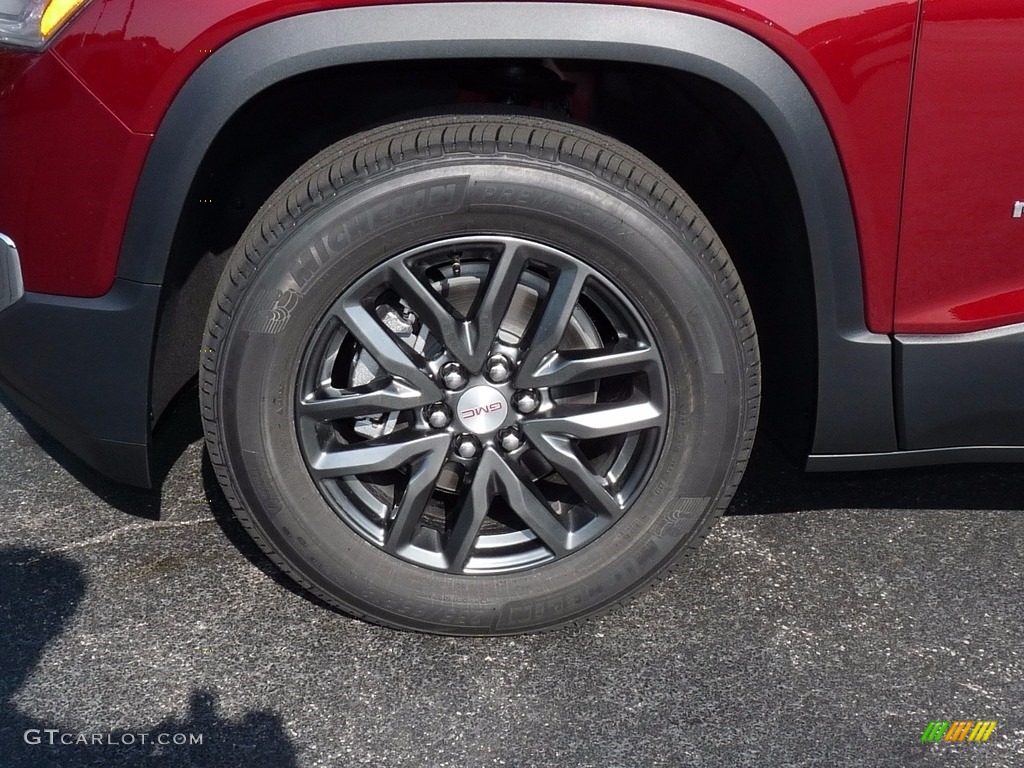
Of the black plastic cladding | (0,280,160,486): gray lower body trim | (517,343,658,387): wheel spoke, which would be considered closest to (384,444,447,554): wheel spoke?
(517,343,658,387): wheel spoke

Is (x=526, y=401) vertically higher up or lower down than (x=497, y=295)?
lower down

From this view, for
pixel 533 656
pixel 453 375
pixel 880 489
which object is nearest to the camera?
pixel 453 375

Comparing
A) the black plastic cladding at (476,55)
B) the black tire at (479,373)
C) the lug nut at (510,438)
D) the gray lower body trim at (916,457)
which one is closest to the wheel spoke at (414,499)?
the black tire at (479,373)

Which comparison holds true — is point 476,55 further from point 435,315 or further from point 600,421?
point 600,421

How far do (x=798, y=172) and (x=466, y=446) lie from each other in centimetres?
78

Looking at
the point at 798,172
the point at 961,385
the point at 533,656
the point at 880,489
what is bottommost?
the point at 533,656

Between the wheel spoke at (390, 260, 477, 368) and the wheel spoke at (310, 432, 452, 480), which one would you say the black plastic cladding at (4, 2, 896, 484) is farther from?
the wheel spoke at (310, 432, 452, 480)

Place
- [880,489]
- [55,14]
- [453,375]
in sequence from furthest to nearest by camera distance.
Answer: [880,489] → [453,375] → [55,14]

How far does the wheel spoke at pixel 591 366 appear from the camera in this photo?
178 cm

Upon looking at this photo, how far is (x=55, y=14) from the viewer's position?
1569 millimetres

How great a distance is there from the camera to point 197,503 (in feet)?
7.86

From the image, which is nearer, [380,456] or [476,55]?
[476,55]

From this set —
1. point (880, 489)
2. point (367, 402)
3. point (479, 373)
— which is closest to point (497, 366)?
point (479, 373)

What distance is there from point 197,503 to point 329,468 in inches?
28.6
